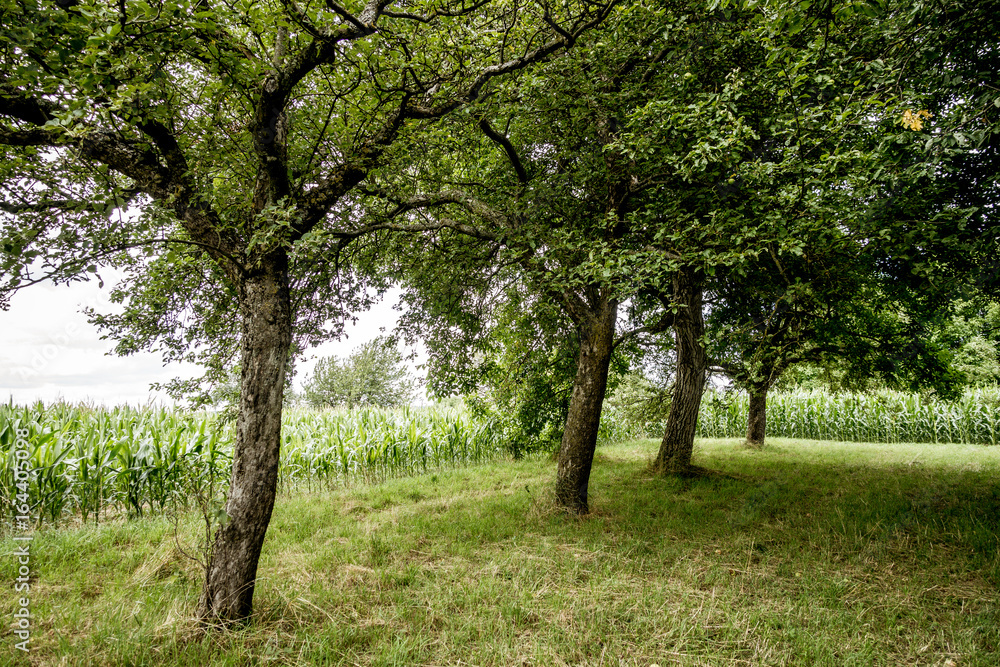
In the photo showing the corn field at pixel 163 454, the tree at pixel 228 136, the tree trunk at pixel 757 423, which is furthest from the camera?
the tree trunk at pixel 757 423

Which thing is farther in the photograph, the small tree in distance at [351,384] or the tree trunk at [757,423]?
the small tree in distance at [351,384]

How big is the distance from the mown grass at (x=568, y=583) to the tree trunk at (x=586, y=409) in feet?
1.24

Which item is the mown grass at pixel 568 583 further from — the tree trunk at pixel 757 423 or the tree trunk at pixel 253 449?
the tree trunk at pixel 757 423

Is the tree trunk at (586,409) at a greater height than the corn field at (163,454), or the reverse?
the tree trunk at (586,409)

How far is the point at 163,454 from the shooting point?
26.2 feet

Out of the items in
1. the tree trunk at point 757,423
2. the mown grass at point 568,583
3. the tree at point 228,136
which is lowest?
the mown grass at point 568,583

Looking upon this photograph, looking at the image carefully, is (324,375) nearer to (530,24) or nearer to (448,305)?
(448,305)

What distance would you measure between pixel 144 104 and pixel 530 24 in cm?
503

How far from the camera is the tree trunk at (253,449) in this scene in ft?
13.3

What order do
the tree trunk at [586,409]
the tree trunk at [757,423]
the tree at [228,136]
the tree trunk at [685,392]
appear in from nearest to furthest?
the tree at [228,136] → the tree trunk at [586,409] → the tree trunk at [685,392] → the tree trunk at [757,423]

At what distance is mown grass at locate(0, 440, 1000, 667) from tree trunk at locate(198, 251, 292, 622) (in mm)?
303

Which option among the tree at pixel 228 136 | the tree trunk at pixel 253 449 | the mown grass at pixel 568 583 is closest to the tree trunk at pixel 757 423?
the mown grass at pixel 568 583

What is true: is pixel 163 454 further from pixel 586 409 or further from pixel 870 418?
pixel 870 418

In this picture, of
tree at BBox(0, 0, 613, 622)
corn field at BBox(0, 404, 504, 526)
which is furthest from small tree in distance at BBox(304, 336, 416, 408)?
tree at BBox(0, 0, 613, 622)
